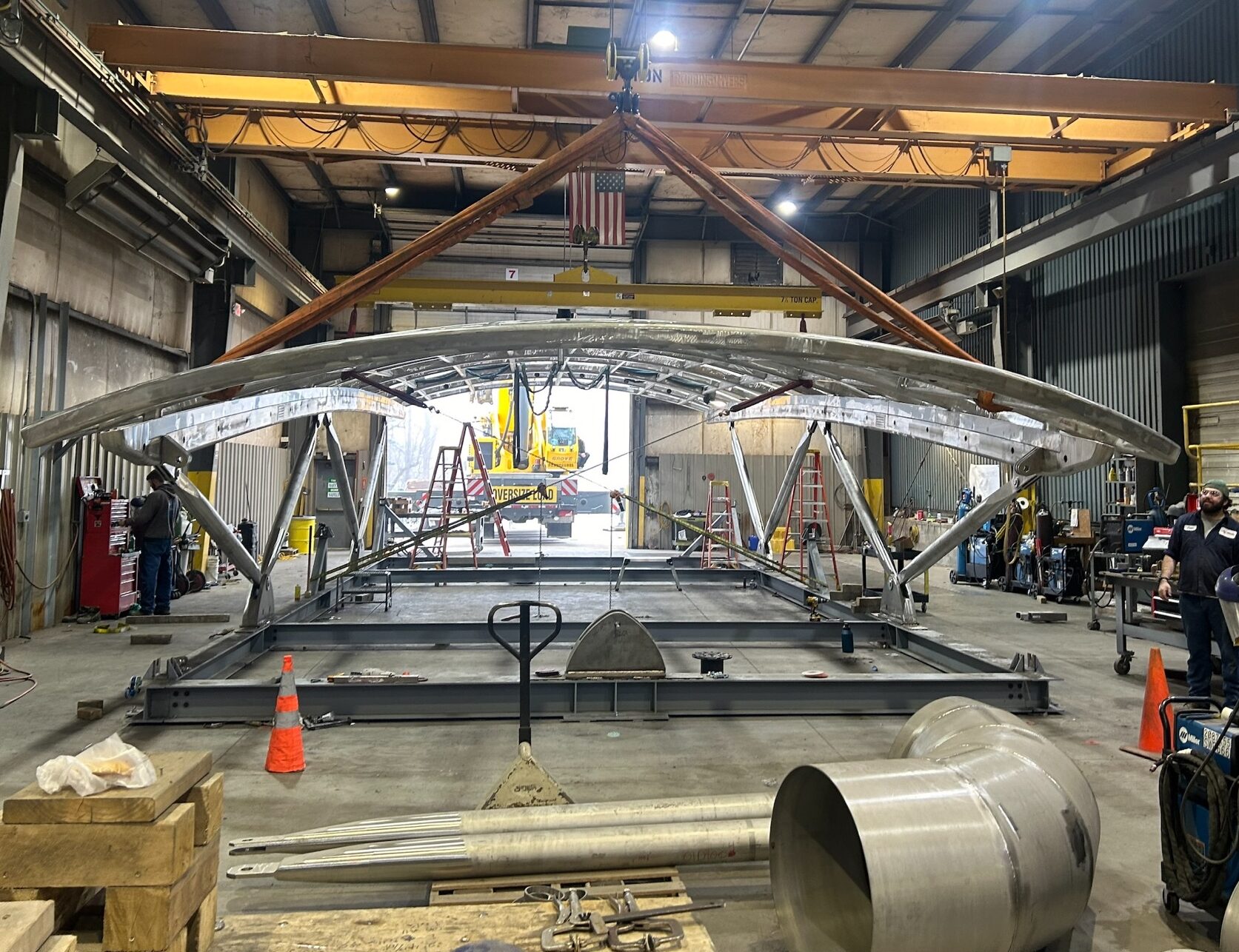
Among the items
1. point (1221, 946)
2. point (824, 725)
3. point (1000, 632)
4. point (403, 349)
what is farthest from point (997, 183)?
point (1221, 946)

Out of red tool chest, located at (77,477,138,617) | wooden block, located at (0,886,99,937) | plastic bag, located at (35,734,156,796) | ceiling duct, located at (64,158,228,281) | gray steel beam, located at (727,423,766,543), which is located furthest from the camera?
gray steel beam, located at (727,423,766,543)

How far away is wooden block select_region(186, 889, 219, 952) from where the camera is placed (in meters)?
2.59

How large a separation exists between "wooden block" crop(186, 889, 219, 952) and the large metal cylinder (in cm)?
202

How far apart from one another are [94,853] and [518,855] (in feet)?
5.02

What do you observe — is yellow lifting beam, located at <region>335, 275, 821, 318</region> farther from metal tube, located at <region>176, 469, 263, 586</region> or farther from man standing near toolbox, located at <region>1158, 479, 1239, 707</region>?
man standing near toolbox, located at <region>1158, 479, 1239, 707</region>

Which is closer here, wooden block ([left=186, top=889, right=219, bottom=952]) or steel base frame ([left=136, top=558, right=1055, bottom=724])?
wooden block ([left=186, top=889, right=219, bottom=952])

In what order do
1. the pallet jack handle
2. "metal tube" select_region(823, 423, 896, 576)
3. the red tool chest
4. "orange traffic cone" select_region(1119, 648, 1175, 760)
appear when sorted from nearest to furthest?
the pallet jack handle, "orange traffic cone" select_region(1119, 648, 1175, 760), "metal tube" select_region(823, 423, 896, 576), the red tool chest

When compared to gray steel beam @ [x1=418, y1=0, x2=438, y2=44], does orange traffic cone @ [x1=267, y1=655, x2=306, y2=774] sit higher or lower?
lower

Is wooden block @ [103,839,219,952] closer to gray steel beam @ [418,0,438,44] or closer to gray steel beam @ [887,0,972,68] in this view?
gray steel beam @ [418,0,438,44]

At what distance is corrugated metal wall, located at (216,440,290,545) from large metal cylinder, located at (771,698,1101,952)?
13.1 m

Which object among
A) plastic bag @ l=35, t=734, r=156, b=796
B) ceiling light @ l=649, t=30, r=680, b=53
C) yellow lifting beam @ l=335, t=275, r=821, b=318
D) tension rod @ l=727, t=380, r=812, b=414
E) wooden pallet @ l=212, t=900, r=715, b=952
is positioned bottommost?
wooden pallet @ l=212, t=900, r=715, b=952

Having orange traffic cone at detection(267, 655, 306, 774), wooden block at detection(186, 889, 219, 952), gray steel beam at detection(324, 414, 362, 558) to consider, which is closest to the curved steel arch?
orange traffic cone at detection(267, 655, 306, 774)

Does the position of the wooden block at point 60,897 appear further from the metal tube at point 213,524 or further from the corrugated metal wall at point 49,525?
the corrugated metal wall at point 49,525

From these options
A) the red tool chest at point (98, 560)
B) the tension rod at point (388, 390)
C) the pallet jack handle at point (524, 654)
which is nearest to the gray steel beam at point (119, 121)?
the tension rod at point (388, 390)
